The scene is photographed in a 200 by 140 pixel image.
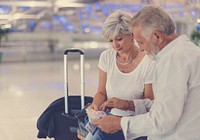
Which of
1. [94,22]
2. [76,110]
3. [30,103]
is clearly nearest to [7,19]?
[94,22]

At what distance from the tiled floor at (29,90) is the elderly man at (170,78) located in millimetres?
3413

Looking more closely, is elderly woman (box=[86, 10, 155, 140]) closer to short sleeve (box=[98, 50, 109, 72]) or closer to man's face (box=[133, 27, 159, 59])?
short sleeve (box=[98, 50, 109, 72])

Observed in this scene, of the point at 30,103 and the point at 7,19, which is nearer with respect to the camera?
the point at 30,103

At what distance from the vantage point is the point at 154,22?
1606mm

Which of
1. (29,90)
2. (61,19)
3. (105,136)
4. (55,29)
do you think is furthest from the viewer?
(61,19)

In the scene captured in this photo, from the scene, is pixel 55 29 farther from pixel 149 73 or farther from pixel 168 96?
pixel 168 96

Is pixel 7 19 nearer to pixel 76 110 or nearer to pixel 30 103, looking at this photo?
pixel 30 103

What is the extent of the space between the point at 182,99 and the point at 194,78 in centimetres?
9

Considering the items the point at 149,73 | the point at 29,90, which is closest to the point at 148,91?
the point at 149,73

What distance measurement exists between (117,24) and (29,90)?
19.8 ft

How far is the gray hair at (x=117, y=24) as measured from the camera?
7.90ft

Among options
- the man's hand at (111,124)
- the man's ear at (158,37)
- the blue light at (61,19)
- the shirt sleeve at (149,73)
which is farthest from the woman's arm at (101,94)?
the blue light at (61,19)

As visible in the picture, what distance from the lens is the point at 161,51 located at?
1662 mm

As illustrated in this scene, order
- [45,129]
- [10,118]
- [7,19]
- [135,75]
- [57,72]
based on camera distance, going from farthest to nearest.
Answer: [7,19], [57,72], [10,118], [45,129], [135,75]
